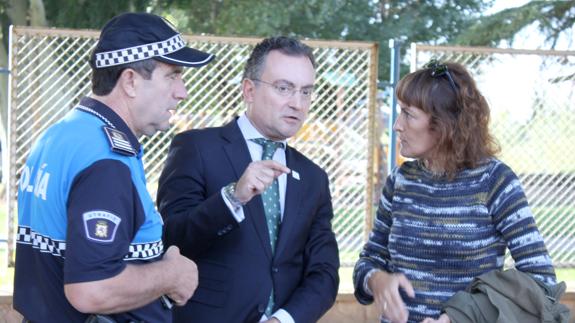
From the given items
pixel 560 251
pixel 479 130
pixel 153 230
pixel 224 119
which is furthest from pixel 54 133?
pixel 560 251

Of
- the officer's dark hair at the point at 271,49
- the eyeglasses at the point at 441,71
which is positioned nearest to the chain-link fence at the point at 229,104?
the officer's dark hair at the point at 271,49

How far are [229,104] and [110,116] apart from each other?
520 cm

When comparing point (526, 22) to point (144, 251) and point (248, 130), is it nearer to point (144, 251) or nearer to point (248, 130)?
point (248, 130)

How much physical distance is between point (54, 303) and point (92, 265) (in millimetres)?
242

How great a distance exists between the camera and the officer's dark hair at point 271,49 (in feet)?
10.8

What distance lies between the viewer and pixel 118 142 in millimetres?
2264

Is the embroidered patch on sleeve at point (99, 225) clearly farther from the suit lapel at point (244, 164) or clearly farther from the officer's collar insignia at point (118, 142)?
the suit lapel at point (244, 164)

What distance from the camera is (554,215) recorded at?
859 centimetres

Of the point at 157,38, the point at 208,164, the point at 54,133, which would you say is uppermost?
the point at 157,38

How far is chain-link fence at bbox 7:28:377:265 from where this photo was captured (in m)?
7.03

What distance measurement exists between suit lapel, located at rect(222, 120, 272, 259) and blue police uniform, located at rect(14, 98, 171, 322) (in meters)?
0.70

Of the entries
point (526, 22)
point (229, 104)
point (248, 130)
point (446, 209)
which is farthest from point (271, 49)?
point (526, 22)

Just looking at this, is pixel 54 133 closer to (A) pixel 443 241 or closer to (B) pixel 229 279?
(B) pixel 229 279

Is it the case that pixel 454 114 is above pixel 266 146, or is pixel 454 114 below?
above
